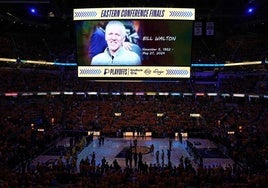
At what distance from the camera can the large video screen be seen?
35.2 m

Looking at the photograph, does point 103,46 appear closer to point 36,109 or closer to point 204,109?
point 36,109

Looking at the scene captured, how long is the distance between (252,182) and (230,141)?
1369 cm

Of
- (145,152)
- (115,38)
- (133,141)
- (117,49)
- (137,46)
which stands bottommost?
(145,152)

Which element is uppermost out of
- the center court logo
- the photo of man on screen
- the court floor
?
the photo of man on screen

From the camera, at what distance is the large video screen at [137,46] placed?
1384 inches

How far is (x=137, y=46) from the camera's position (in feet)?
116

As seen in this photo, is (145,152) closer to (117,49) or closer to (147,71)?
(147,71)

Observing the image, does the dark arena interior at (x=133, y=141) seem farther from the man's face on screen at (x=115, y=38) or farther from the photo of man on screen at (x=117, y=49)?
the man's face on screen at (x=115, y=38)

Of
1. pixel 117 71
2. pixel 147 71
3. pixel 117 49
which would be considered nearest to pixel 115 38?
pixel 117 49

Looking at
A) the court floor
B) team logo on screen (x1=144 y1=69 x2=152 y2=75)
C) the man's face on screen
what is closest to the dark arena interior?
the court floor

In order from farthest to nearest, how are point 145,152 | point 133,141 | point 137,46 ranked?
point 133,141, point 137,46, point 145,152

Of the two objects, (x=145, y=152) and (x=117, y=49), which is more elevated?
(x=117, y=49)

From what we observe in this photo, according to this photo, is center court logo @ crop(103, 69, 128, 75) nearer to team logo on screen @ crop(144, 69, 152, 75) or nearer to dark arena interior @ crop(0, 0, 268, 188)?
dark arena interior @ crop(0, 0, 268, 188)

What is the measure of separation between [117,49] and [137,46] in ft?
5.97
